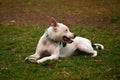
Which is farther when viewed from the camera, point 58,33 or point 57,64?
point 58,33

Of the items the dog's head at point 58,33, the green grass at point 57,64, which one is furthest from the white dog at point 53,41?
the green grass at point 57,64

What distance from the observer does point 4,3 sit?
23234 millimetres

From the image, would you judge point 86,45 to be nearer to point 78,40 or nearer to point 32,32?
point 78,40

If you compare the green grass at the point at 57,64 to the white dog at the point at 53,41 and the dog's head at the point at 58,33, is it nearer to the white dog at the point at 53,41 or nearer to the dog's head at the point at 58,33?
the white dog at the point at 53,41

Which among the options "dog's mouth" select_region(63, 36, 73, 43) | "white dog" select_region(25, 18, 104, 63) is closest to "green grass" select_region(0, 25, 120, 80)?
"white dog" select_region(25, 18, 104, 63)

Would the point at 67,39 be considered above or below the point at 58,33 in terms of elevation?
below

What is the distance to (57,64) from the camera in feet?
27.2

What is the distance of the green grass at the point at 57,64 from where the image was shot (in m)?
7.35

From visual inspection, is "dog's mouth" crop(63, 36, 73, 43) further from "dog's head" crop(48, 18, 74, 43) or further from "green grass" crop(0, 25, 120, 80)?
"green grass" crop(0, 25, 120, 80)

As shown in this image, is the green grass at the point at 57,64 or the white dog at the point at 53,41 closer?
the green grass at the point at 57,64

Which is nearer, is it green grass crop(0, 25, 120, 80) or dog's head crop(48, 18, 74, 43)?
green grass crop(0, 25, 120, 80)

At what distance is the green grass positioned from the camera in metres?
7.35

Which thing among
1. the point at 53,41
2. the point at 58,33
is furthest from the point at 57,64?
the point at 58,33

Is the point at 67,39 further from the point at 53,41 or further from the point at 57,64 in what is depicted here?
the point at 57,64
